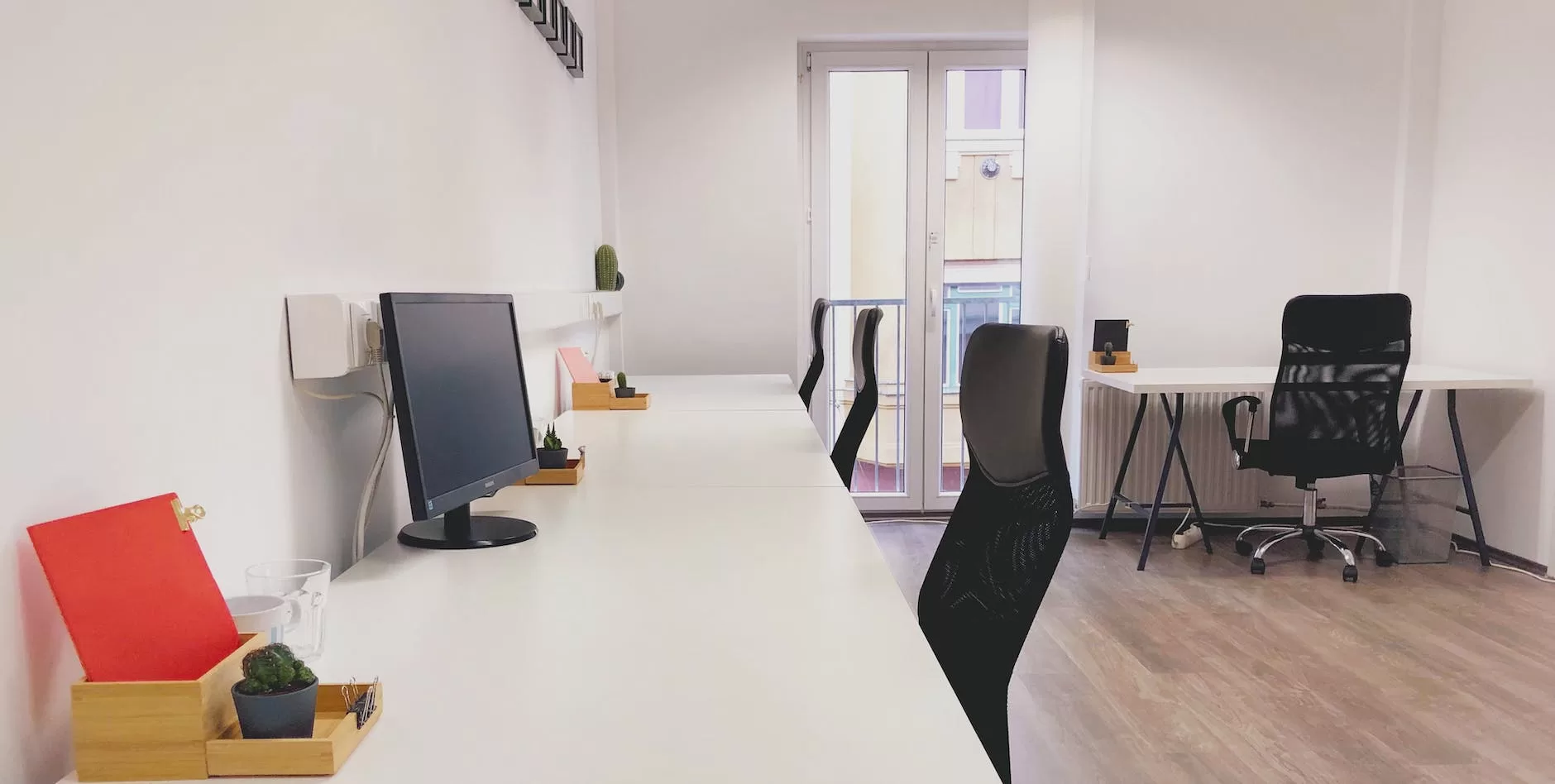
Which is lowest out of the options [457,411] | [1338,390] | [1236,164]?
[1338,390]

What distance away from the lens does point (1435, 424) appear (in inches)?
197

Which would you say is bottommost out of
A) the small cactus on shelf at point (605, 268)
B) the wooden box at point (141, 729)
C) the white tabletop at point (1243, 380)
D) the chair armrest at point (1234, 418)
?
the chair armrest at point (1234, 418)

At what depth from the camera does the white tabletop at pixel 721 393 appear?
3.67 meters

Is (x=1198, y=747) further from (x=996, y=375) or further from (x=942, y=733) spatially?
(x=942, y=733)

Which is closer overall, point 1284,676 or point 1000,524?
point 1000,524

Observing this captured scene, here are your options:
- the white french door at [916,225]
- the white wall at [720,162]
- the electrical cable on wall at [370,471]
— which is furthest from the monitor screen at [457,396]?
the white french door at [916,225]

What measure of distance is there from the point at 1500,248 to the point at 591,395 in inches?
158

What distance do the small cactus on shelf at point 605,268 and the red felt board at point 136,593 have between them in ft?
11.4

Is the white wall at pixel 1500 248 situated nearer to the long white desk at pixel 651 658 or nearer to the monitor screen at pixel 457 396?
the long white desk at pixel 651 658

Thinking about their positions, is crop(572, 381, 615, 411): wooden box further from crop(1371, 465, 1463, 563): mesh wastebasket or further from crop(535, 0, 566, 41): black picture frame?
crop(1371, 465, 1463, 563): mesh wastebasket

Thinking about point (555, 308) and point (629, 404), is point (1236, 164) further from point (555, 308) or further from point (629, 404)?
point (555, 308)

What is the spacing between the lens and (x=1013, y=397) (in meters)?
1.61

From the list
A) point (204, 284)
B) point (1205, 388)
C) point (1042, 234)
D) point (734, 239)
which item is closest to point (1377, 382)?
point (1205, 388)

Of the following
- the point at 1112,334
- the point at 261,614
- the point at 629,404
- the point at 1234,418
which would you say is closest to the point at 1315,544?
the point at 1234,418
